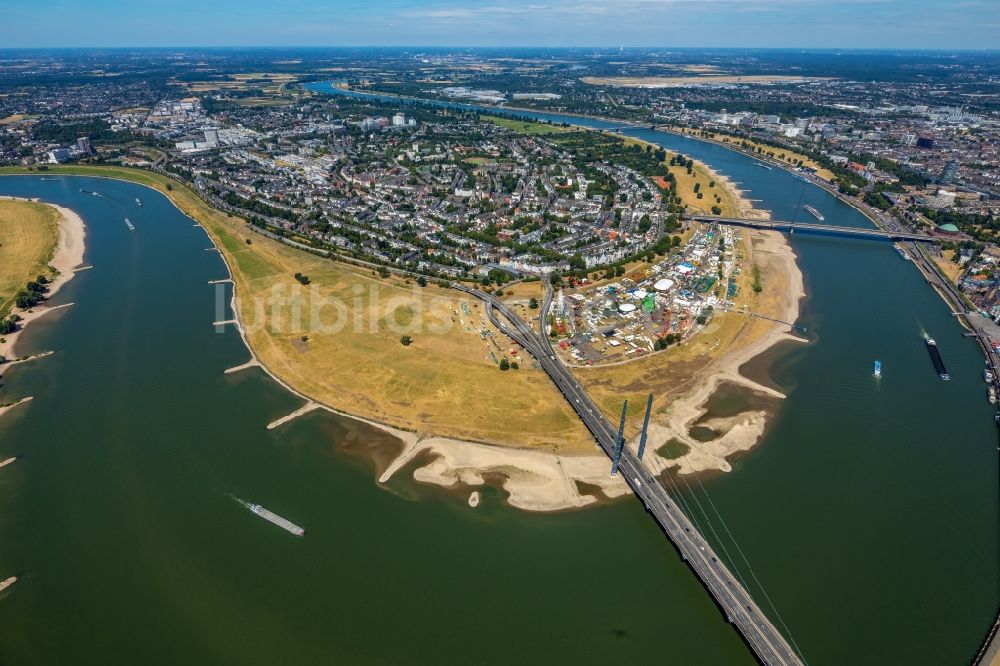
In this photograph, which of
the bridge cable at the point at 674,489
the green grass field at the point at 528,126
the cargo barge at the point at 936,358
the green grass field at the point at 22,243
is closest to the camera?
the bridge cable at the point at 674,489

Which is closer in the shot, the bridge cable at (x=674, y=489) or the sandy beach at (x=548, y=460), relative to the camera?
the bridge cable at (x=674, y=489)

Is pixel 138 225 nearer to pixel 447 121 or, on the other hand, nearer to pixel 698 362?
pixel 698 362

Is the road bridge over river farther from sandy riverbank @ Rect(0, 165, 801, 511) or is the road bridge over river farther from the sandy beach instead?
sandy riverbank @ Rect(0, 165, 801, 511)

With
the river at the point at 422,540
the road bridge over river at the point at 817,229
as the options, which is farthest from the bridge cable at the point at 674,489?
the road bridge over river at the point at 817,229

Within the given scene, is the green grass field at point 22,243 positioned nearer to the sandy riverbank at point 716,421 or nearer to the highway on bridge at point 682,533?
the highway on bridge at point 682,533

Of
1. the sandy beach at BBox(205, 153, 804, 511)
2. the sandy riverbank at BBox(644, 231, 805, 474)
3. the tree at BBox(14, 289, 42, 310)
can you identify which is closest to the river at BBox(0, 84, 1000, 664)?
the sandy beach at BBox(205, 153, 804, 511)

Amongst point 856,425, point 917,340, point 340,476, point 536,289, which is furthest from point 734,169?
point 340,476
